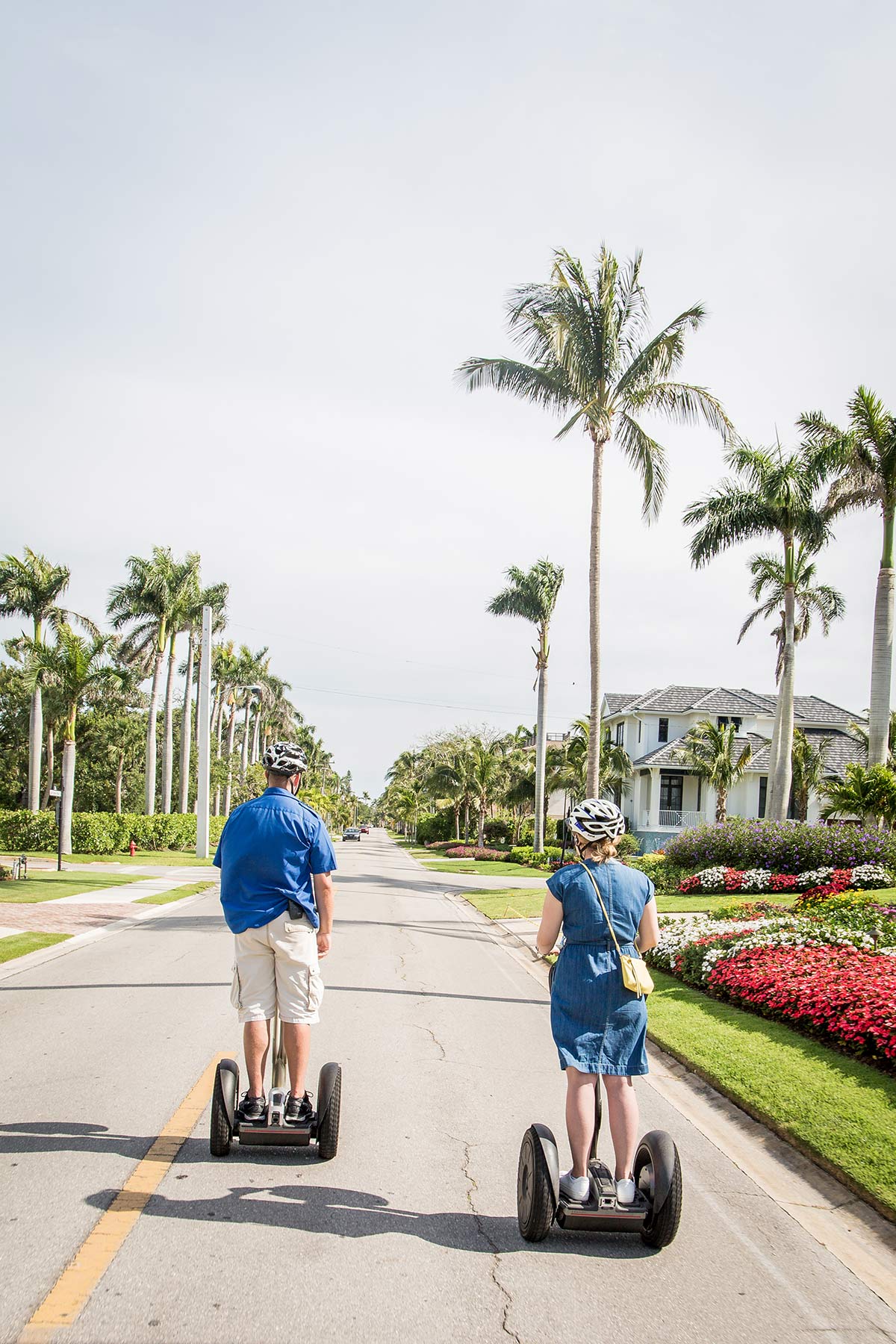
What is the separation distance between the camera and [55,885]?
22.8m

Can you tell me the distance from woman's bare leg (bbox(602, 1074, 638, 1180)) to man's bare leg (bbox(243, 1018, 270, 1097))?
1713 millimetres

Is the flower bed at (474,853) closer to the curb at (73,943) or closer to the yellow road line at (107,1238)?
the curb at (73,943)

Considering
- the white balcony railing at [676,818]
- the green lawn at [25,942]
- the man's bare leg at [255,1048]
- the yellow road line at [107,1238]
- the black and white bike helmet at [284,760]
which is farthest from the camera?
the white balcony railing at [676,818]

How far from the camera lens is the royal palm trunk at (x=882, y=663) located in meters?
23.1

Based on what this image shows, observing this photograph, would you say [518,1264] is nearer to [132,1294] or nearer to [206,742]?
[132,1294]

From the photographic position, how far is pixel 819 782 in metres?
46.1

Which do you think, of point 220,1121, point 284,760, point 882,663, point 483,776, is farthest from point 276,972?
point 483,776

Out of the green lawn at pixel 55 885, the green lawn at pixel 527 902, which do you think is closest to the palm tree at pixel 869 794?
the green lawn at pixel 527 902

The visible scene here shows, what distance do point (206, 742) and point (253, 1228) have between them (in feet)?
105

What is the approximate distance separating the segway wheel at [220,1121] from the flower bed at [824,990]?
4.49m

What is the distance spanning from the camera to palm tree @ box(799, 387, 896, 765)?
23234 mm

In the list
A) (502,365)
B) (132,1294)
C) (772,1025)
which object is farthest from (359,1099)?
(502,365)

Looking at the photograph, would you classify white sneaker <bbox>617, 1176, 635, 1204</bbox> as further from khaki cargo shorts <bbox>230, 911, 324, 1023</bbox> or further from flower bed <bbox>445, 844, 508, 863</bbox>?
flower bed <bbox>445, 844, 508, 863</bbox>

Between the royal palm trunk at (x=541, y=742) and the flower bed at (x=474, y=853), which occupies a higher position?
the royal palm trunk at (x=541, y=742)
